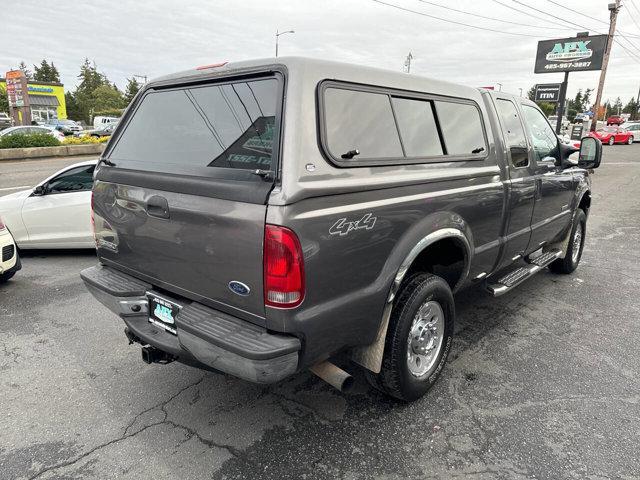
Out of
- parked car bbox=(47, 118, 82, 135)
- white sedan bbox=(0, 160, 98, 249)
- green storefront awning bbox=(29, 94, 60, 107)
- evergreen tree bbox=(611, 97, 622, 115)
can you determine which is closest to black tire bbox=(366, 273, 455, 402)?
white sedan bbox=(0, 160, 98, 249)

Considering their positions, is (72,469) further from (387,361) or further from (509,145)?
(509,145)

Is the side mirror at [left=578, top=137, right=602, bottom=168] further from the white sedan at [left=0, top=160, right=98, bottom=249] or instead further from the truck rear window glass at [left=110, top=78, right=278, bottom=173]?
the white sedan at [left=0, top=160, right=98, bottom=249]

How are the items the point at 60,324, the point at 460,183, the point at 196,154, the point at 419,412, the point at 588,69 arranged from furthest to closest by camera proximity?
1. the point at 588,69
2. the point at 60,324
3. the point at 460,183
4. the point at 419,412
5. the point at 196,154

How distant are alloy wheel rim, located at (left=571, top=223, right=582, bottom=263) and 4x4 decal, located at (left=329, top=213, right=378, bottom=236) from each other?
412cm

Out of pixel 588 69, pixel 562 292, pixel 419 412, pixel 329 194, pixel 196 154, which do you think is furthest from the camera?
pixel 588 69

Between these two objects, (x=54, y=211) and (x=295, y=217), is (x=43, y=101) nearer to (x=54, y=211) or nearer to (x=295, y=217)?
(x=54, y=211)

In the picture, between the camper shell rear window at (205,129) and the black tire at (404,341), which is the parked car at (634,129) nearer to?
the black tire at (404,341)

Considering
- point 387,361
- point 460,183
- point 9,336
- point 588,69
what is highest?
point 588,69

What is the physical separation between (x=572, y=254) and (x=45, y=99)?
2722 inches

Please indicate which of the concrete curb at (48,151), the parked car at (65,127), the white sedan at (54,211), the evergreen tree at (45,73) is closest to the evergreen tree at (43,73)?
the evergreen tree at (45,73)

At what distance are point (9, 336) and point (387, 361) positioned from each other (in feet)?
10.9

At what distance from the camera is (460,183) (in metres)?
3.14

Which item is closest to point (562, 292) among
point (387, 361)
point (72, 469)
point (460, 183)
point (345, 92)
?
point (460, 183)

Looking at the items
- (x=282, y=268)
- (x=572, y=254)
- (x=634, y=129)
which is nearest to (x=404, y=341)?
(x=282, y=268)
